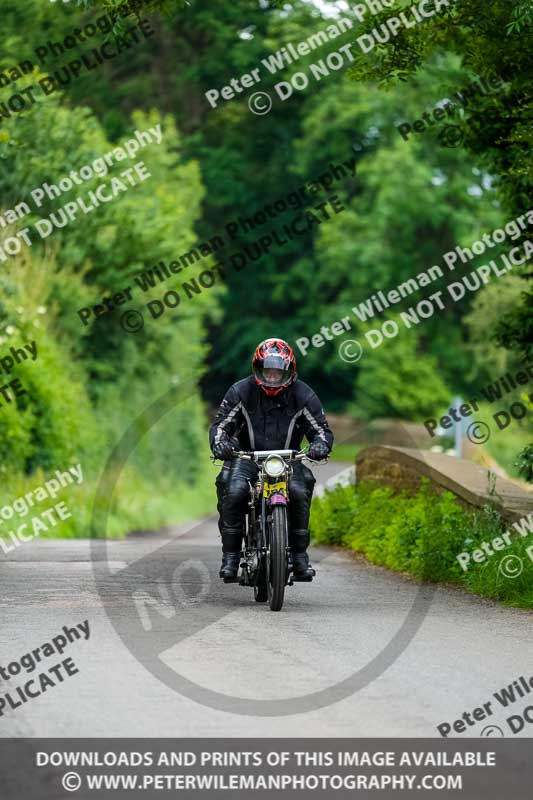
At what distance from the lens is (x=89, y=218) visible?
103 ft

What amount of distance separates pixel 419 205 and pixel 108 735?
163 ft

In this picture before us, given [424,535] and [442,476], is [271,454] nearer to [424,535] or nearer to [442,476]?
[424,535]

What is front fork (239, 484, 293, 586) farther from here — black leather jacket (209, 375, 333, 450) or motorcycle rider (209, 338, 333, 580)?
black leather jacket (209, 375, 333, 450)

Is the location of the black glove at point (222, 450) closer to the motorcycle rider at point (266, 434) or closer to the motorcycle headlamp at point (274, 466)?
the motorcycle rider at point (266, 434)

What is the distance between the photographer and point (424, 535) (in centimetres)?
1531

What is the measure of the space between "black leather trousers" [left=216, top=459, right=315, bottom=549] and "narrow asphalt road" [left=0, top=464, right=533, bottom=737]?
1.99 ft

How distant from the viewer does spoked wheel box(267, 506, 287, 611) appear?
1166 centimetres

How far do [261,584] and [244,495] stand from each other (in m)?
0.70

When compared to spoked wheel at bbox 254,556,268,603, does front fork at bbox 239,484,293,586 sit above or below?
above

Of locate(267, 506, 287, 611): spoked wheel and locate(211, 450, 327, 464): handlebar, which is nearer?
locate(267, 506, 287, 611): spoked wheel

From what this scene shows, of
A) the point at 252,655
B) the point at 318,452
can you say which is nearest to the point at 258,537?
the point at 318,452

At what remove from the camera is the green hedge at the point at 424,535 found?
13.5 metres

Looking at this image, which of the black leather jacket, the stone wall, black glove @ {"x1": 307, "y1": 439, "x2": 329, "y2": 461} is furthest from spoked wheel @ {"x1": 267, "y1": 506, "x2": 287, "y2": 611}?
the stone wall

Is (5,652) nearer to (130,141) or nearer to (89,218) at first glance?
(89,218)
